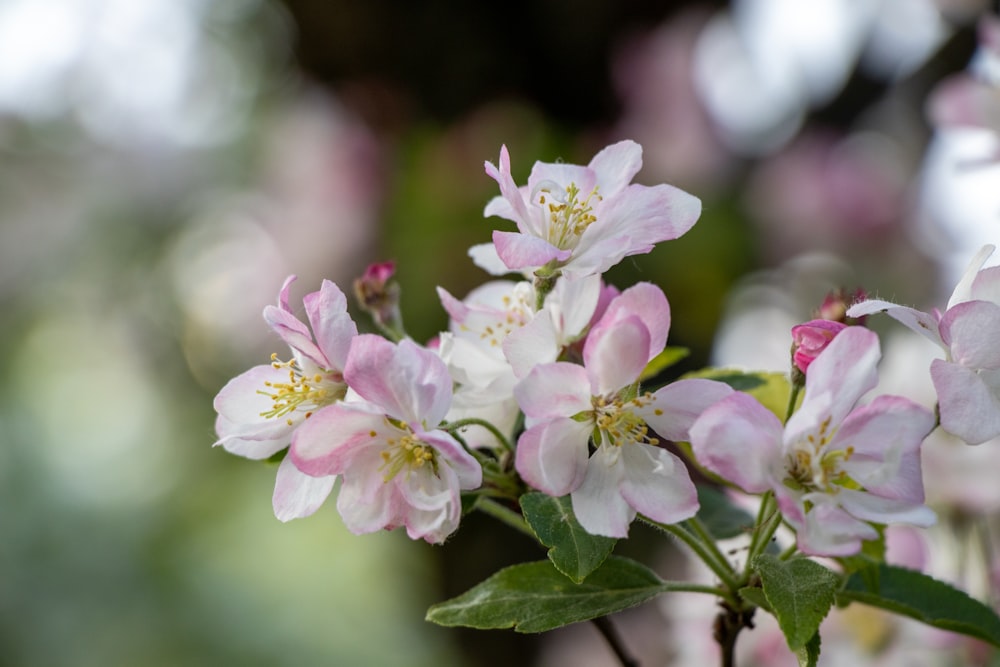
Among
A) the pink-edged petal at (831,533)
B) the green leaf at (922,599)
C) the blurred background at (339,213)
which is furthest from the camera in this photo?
the blurred background at (339,213)

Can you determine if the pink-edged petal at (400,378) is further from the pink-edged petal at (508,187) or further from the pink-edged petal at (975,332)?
the pink-edged petal at (975,332)

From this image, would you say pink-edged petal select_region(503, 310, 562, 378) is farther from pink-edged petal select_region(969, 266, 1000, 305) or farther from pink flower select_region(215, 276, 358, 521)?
pink-edged petal select_region(969, 266, 1000, 305)

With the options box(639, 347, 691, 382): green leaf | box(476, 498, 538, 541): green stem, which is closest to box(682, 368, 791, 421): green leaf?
box(639, 347, 691, 382): green leaf

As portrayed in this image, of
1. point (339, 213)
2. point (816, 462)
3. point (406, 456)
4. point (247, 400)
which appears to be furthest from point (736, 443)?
point (339, 213)

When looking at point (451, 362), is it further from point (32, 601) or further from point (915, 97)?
point (32, 601)

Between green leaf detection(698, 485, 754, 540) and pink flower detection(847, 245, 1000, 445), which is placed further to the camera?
green leaf detection(698, 485, 754, 540)

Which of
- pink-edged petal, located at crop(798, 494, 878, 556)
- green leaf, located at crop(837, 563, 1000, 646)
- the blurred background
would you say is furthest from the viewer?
the blurred background

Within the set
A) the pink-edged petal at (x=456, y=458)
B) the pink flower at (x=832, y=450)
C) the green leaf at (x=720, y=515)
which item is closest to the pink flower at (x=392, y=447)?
the pink-edged petal at (x=456, y=458)

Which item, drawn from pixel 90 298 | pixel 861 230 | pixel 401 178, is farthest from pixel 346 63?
pixel 90 298

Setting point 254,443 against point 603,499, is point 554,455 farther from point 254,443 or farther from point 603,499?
point 254,443
